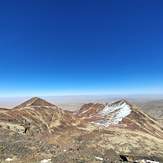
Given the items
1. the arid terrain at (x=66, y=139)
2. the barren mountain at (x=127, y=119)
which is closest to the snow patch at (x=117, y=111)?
the barren mountain at (x=127, y=119)

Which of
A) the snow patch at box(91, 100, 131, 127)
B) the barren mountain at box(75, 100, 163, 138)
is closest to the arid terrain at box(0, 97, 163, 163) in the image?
the barren mountain at box(75, 100, 163, 138)

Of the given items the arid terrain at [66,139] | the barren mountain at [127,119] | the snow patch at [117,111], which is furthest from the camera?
the snow patch at [117,111]

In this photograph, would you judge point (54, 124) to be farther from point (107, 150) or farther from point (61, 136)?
point (107, 150)

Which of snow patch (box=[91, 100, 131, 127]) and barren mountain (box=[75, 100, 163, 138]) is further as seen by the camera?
snow patch (box=[91, 100, 131, 127])

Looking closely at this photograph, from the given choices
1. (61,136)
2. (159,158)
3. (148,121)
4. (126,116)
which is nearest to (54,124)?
(61,136)

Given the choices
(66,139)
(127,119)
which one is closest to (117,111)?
(127,119)

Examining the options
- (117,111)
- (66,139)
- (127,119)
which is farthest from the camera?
(117,111)

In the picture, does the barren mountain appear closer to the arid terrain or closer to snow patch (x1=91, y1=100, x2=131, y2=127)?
snow patch (x1=91, y1=100, x2=131, y2=127)

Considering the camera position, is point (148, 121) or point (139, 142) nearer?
point (139, 142)

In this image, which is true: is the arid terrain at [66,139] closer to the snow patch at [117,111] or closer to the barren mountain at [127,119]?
the barren mountain at [127,119]

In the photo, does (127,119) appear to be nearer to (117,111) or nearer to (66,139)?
(117,111)

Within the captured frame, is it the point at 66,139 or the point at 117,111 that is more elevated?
the point at 117,111
